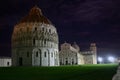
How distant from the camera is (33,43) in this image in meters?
81.1

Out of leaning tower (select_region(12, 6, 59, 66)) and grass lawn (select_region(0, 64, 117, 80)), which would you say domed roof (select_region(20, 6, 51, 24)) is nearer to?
leaning tower (select_region(12, 6, 59, 66))

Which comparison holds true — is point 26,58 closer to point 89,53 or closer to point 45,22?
point 45,22

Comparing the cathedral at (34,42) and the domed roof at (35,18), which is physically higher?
the domed roof at (35,18)

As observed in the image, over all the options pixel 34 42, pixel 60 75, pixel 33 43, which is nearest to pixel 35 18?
pixel 34 42

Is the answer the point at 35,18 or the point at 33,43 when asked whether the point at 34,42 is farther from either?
the point at 35,18

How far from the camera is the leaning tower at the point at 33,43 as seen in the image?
8112 centimetres

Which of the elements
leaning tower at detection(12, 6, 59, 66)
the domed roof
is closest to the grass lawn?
leaning tower at detection(12, 6, 59, 66)

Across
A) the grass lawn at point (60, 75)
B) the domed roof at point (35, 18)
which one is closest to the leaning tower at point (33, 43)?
the domed roof at point (35, 18)

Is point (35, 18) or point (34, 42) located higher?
point (35, 18)

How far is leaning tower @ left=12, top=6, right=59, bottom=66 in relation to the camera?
81125mm

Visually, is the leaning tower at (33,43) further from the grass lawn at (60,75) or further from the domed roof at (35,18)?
the grass lawn at (60,75)

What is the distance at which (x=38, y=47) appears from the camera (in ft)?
266

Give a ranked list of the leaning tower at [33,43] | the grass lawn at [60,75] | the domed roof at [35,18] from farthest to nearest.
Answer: the domed roof at [35,18] → the leaning tower at [33,43] → the grass lawn at [60,75]

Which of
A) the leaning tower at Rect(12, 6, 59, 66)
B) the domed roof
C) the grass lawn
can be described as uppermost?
the domed roof
